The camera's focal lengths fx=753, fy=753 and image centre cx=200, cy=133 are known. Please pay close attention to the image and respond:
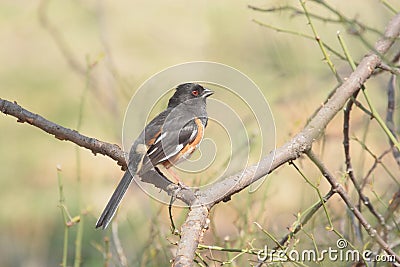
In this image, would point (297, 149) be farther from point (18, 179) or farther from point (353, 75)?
point (18, 179)

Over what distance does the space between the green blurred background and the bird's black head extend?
0.91ft

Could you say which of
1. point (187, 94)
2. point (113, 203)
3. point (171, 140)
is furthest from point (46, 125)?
point (187, 94)

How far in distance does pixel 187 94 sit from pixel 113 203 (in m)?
0.87

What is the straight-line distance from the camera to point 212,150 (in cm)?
324

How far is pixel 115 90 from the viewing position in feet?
13.7

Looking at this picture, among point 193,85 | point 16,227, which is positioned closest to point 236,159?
point 193,85

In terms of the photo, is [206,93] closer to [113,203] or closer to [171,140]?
[171,140]

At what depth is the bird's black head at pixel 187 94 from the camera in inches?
131

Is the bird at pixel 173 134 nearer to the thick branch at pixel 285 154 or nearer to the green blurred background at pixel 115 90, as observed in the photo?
the green blurred background at pixel 115 90

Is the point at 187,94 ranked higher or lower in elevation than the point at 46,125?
higher

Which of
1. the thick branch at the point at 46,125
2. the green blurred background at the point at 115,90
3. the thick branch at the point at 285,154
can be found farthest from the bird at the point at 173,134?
the thick branch at the point at 285,154

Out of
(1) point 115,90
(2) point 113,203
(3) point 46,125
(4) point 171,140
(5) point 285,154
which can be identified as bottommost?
(5) point 285,154

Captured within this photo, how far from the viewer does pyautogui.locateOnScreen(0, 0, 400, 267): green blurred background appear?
15.3ft

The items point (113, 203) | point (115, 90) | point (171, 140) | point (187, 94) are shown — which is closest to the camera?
point (113, 203)
